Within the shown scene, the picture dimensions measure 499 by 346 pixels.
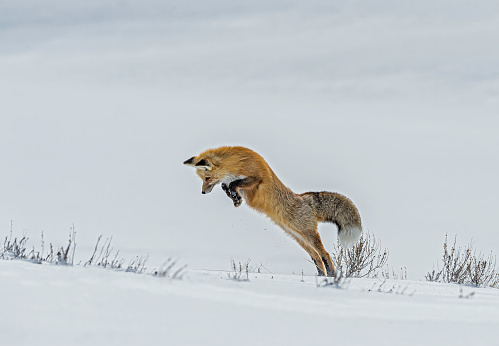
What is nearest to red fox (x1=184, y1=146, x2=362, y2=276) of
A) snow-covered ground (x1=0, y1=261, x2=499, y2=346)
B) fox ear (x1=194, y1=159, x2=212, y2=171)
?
fox ear (x1=194, y1=159, x2=212, y2=171)

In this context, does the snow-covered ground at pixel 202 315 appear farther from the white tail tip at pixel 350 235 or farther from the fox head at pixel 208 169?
the white tail tip at pixel 350 235

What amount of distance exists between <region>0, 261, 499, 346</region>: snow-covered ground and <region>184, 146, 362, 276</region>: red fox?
6055 millimetres

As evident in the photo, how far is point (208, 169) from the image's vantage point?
37.1ft

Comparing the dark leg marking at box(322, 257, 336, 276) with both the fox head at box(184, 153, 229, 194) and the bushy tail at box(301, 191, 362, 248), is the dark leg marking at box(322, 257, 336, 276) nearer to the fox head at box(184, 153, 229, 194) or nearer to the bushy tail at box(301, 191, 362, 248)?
the bushy tail at box(301, 191, 362, 248)

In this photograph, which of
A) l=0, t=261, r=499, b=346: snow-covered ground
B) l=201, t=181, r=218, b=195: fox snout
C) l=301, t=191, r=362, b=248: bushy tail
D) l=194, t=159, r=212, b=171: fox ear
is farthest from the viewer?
l=301, t=191, r=362, b=248: bushy tail

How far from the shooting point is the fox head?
11305 millimetres

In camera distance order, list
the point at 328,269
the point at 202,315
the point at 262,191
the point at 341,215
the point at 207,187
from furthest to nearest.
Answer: the point at 341,215 < the point at 207,187 < the point at 262,191 < the point at 328,269 < the point at 202,315

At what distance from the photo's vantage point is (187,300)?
468 centimetres

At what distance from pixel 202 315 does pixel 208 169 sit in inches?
277

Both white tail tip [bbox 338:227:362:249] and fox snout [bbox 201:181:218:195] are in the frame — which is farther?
white tail tip [bbox 338:227:362:249]

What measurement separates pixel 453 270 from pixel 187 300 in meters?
10.2

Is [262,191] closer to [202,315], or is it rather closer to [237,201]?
[237,201]

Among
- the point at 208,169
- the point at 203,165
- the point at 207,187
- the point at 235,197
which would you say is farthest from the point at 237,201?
the point at 203,165

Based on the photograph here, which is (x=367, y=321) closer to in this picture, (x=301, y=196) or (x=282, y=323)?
(x=282, y=323)
